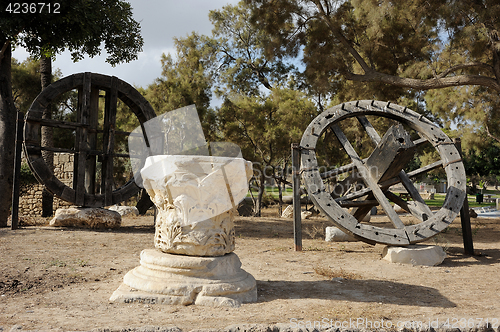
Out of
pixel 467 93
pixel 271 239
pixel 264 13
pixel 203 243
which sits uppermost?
pixel 264 13

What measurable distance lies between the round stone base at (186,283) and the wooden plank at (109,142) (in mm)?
6228

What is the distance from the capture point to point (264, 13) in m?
11.5

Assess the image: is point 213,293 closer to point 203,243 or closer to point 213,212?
point 203,243

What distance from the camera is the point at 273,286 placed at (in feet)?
14.2

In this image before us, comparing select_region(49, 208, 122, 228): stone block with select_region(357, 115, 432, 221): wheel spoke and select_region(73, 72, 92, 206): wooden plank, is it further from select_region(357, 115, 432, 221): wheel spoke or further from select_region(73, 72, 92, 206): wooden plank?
select_region(357, 115, 432, 221): wheel spoke

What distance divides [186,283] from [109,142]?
725 centimetres

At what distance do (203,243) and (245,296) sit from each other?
694mm

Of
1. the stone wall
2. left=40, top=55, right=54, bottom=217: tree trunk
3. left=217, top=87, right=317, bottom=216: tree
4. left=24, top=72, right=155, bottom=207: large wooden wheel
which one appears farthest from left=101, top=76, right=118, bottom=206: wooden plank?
left=217, top=87, right=317, bottom=216: tree

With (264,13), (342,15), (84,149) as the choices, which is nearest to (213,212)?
(84,149)

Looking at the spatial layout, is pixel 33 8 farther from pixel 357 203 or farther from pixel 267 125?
pixel 267 125

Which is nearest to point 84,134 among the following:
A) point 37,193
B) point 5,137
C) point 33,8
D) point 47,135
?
point 5,137

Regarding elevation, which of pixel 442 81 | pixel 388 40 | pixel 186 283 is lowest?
pixel 186 283

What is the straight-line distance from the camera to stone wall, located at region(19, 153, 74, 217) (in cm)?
1259

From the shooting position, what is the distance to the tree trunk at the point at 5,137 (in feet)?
30.0
